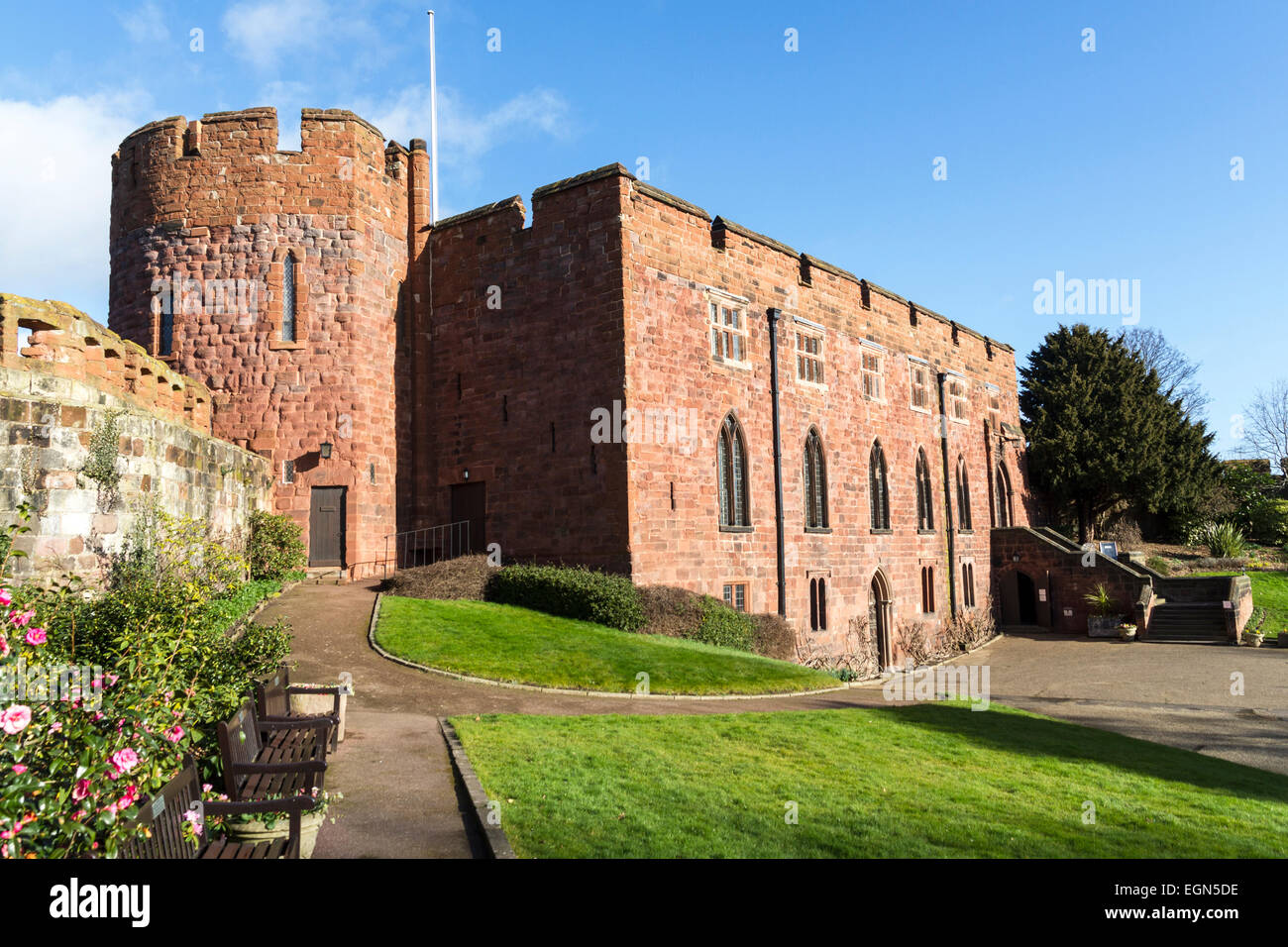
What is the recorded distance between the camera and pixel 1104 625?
28.3 m

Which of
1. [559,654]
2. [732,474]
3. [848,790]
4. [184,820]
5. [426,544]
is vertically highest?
[732,474]

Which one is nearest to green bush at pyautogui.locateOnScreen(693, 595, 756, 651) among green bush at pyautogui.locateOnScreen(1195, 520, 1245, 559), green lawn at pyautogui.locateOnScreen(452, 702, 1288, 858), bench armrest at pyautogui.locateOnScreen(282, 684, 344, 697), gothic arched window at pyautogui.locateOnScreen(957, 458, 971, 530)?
green lawn at pyautogui.locateOnScreen(452, 702, 1288, 858)

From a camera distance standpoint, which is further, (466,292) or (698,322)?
(466,292)

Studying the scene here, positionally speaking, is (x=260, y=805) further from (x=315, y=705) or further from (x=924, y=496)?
(x=924, y=496)

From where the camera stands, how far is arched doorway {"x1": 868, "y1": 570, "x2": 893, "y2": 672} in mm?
25469

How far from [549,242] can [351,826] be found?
1568 cm

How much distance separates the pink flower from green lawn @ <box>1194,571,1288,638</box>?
31.1m

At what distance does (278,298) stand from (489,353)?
5.32 m

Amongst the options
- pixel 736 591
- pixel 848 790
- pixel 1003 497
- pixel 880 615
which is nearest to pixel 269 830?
pixel 848 790

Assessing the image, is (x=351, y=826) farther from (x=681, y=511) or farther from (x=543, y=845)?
(x=681, y=511)

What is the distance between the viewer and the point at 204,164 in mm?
20656

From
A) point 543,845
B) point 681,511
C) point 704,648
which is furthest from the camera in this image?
point 681,511

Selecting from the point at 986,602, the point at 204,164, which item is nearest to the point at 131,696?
the point at 204,164

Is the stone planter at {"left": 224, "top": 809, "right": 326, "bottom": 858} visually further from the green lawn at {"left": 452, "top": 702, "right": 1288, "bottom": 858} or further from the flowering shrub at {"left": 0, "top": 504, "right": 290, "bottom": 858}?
the green lawn at {"left": 452, "top": 702, "right": 1288, "bottom": 858}
